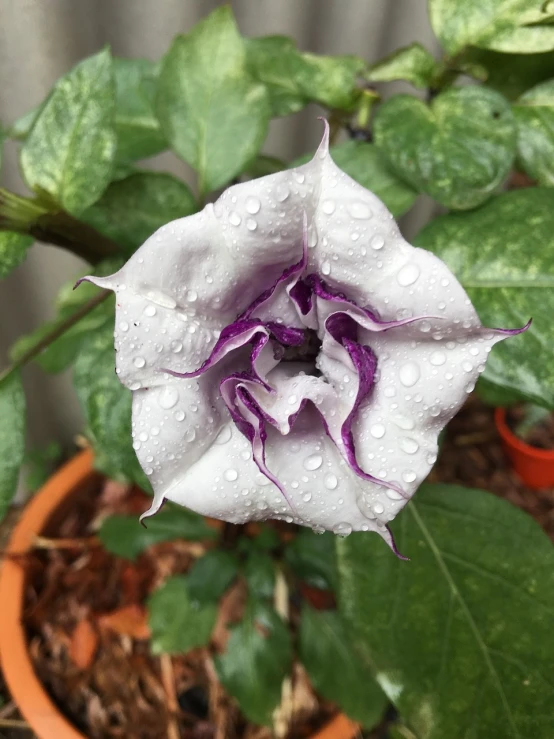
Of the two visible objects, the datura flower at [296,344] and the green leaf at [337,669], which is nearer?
the datura flower at [296,344]

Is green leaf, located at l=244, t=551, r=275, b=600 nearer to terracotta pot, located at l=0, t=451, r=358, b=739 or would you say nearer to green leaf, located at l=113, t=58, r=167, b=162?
terracotta pot, located at l=0, t=451, r=358, b=739

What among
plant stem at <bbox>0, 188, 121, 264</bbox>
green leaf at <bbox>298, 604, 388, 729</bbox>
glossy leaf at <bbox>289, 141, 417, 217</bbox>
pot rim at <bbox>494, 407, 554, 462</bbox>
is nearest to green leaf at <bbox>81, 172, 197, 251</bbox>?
plant stem at <bbox>0, 188, 121, 264</bbox>

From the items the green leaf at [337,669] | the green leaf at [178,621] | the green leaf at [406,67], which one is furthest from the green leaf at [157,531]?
the green leaf at [406,67]

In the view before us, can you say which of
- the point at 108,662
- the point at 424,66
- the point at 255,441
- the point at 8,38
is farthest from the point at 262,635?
the point at 8,38

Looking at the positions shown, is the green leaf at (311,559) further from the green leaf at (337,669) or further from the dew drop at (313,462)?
the dew drop at (313,462)

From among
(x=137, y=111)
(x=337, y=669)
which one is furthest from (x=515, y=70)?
(x=337, y=669)

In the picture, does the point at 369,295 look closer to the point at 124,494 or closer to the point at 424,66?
the point at 424,66

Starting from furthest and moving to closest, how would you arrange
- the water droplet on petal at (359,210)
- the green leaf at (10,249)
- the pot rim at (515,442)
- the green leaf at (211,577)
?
1. the pot rim at (515,442)
2. the green leaf at (211,577)
3. the green leaf at (10,249)
4. the water droplet on petal at (359,210)

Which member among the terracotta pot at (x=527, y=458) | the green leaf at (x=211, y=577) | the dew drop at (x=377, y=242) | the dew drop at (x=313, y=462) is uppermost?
the dew drop at (x=377, y=242)
